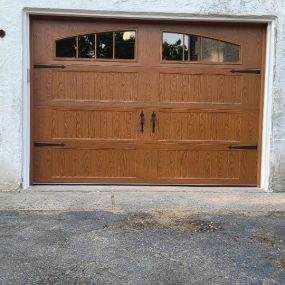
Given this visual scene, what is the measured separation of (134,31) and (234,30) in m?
1.39

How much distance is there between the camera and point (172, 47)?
6527 millimetres

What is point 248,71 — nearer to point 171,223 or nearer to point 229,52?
point 229,52

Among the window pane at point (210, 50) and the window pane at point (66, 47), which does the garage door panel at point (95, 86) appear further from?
the window pane at point (210, 50)

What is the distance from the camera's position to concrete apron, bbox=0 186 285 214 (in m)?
5.47

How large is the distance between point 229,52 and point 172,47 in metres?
0.81

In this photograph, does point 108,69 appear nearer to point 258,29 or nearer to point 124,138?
point 124,138

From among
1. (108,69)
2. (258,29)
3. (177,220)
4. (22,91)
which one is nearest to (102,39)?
(108,69)

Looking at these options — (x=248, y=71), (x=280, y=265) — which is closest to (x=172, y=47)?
(x=248, y=71)

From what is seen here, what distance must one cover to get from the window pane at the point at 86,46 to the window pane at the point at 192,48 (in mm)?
1278

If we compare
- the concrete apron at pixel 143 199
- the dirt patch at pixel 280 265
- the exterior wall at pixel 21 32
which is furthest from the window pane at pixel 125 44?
the dirt patch at pixel 280 265

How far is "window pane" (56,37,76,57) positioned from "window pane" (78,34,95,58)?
3.2 inches

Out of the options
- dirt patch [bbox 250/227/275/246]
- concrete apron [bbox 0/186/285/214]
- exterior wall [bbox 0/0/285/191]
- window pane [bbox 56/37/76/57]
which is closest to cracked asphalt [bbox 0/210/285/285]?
dirt patch [bbox 250/227/275/246]

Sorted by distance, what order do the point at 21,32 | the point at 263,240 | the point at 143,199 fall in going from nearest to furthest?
the point at 263,240
the point at 143,199
the point at 21,32

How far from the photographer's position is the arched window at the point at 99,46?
21.0 feet
